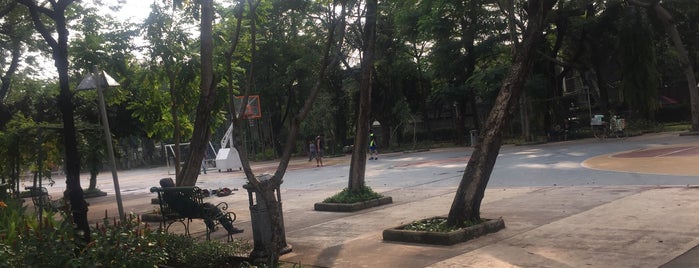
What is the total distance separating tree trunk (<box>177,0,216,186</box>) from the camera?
373 inches

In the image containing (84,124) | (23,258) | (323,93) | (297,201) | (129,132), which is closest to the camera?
(23,258)

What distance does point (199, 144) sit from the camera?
1051 centimetres

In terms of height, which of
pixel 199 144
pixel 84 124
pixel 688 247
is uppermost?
pixel 84 124

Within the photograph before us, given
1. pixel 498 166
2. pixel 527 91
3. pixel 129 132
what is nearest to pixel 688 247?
pixel 498 166

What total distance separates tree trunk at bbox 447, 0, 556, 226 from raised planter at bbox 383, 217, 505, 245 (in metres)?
0.23

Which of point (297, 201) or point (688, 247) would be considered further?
point (297, 201)

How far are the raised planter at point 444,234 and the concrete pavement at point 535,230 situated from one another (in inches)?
4.6

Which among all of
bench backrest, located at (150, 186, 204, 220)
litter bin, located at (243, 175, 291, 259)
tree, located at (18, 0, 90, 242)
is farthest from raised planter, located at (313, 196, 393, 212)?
tree, located at (18, 0, 90, 242)

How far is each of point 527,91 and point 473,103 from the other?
22.3 feet

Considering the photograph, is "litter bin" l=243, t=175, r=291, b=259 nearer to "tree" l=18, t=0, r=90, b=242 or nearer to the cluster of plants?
the cluster of plants

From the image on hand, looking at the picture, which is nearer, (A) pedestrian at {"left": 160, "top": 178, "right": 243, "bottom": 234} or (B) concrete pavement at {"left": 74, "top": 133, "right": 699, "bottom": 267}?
(B) concrete pavement at {"left": 74, "top": 133, "right": 699, "bottom": 267}

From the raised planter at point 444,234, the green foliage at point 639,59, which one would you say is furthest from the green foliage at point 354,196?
the green foliage at point 639,59

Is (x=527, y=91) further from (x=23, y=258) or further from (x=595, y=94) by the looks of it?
(x=23, y=258)

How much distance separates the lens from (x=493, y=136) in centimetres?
786
